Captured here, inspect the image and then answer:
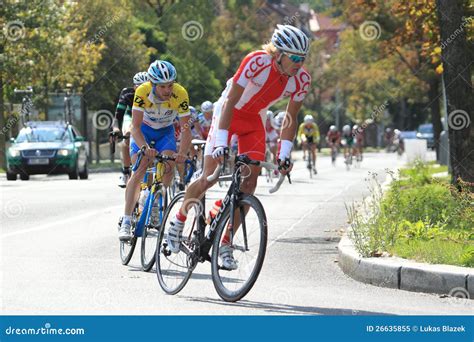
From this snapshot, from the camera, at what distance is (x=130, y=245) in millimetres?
12102

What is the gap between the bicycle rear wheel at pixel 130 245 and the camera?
12.0m

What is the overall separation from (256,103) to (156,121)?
266cm

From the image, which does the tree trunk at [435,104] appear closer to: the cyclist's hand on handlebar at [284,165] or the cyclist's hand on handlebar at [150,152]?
the cyclist's hand on handlebar at [150,152]

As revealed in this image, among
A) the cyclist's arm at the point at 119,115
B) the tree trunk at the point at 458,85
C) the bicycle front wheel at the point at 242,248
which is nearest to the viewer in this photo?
the bicycle front wheel at the point at 242,248

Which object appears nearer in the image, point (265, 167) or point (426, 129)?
point (265, 167)

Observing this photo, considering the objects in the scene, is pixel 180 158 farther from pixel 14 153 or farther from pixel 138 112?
pixel 14 153

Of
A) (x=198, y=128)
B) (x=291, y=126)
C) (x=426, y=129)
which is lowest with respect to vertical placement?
(x=426, y=129)

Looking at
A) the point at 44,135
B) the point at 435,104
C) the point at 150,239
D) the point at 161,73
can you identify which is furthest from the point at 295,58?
the point at 435,104

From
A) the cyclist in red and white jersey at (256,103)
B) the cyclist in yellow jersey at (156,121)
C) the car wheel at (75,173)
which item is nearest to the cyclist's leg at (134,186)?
the cyclist in yellow jersey at (156,121)

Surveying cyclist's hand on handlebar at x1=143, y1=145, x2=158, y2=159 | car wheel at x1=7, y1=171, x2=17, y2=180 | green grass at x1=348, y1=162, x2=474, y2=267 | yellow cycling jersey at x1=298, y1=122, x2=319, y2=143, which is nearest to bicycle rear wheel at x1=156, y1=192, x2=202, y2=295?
cyclist's hand on handlebar at x1=143, y1=145, x2=158, y2=159

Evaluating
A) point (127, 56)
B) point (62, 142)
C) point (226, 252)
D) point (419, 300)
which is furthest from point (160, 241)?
point (127, 56)

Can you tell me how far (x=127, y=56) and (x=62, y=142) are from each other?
73.0 ft

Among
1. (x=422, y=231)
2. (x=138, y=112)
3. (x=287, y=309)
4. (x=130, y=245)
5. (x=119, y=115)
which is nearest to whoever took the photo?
(x=287, y=309)

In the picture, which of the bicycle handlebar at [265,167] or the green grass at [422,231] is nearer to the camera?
the bicycle handlebar at [265,167]
